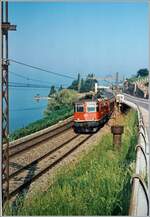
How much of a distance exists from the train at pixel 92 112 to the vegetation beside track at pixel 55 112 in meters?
0.21

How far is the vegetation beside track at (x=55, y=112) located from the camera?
505cm

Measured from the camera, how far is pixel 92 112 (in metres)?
7.48

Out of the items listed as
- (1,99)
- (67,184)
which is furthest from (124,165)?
(1,99)

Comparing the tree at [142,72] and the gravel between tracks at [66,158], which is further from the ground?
the tree at [142,72]

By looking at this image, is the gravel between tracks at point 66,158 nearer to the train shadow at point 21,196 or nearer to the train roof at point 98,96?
the train shadow at point 21,196

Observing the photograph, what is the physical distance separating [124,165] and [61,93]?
100cm

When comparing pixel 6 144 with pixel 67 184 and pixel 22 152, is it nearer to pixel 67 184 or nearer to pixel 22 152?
pixel 67 184

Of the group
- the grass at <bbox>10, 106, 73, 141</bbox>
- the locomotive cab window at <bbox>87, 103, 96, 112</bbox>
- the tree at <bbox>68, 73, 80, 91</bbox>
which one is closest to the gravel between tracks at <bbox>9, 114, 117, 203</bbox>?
the grass at <bbox>10, 106, 73, 141</bbox>

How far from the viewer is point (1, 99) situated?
3965 millimetres

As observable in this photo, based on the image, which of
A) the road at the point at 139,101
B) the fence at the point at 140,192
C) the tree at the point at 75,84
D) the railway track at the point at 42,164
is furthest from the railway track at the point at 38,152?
the fence at the point at 140,192

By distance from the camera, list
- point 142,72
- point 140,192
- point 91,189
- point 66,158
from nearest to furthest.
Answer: point 140,192, point 91,189, point 142,72, point 66,158

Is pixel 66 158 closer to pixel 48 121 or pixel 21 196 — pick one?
pixel 48 121

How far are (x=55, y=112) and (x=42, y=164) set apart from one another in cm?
64

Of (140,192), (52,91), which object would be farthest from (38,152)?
(140,192)
